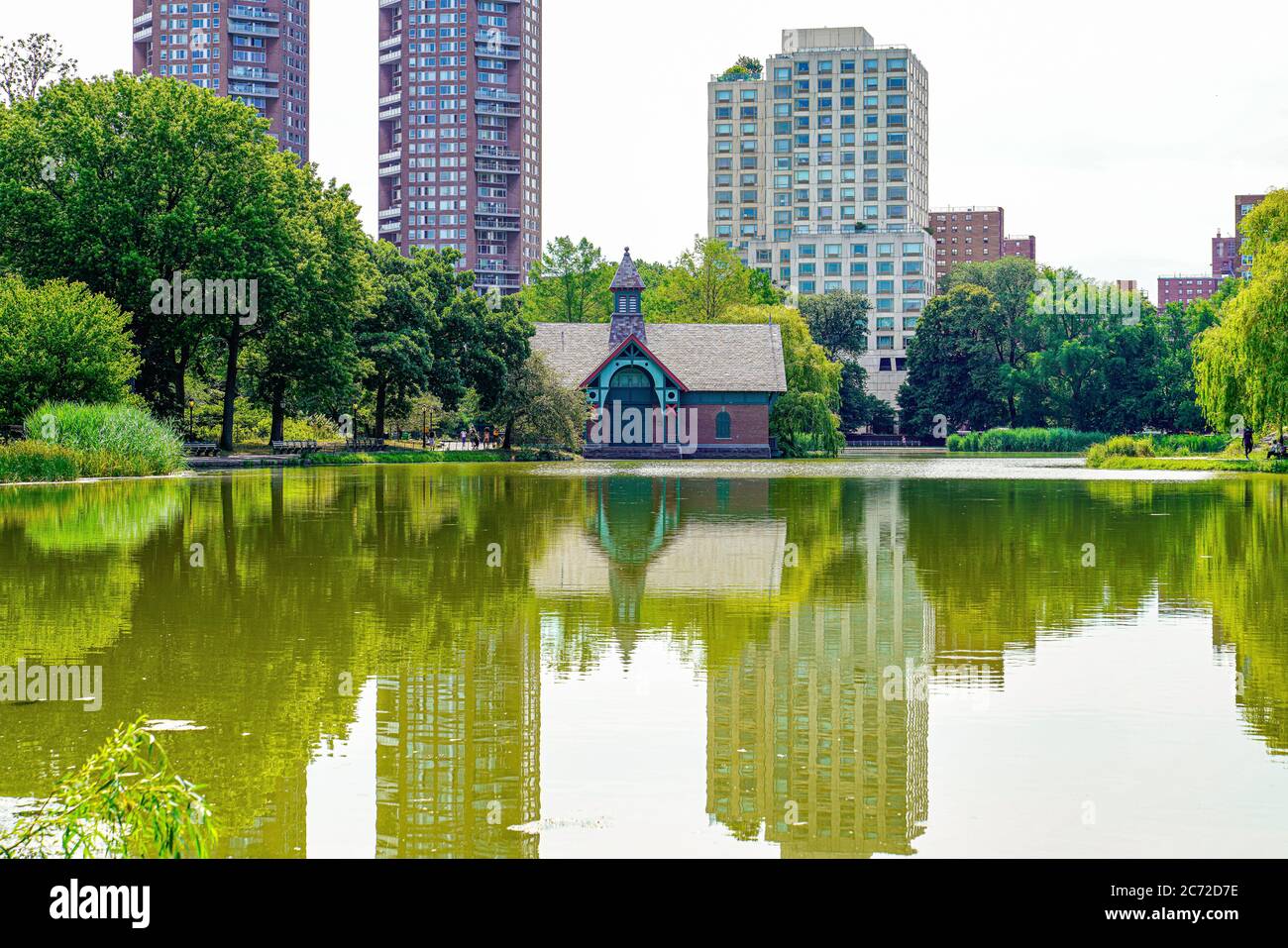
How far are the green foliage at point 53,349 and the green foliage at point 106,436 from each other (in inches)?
48.2

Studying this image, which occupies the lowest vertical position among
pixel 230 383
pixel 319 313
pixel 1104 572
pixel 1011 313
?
pixel 1104 572

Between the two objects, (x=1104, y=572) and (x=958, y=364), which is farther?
(x=958, y=364)

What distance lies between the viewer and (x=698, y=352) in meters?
93.8

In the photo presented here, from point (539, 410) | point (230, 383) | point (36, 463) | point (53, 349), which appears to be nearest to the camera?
point (36, 463)

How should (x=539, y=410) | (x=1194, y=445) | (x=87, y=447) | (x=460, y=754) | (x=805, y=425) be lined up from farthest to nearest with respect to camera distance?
(x=805, y=425) < (x=539, y=410) < (x=1194, y=445) < (x=87, y=447) < (x=460, y=754)

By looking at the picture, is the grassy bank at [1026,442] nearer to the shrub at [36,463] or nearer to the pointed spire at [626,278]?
the pointed spire at [626,278]

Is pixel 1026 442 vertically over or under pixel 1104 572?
over

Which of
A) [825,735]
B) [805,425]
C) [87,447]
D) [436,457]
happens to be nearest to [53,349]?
[87,447]

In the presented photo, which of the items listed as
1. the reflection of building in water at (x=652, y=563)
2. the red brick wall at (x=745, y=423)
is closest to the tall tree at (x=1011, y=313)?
the red brick wall at (x=745, y=423)

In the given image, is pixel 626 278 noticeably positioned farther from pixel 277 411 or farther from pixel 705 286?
pixel 277 411

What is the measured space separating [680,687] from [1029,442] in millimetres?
100233

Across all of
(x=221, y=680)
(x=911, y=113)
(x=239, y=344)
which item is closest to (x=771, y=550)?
(x=221, y=680)

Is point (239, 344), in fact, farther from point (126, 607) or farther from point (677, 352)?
point (126, 607)

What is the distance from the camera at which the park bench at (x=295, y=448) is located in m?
66.3
